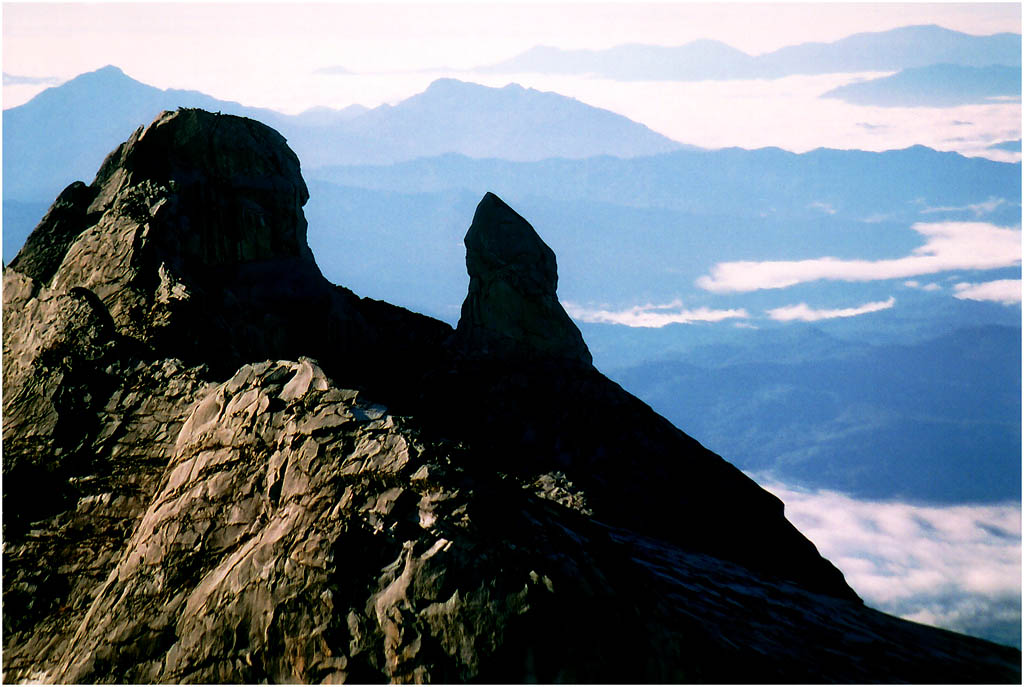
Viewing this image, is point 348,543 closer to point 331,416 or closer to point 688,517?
point 331,416

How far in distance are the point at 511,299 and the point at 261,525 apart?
19992 millimetres

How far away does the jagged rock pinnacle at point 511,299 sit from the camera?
A: 105ft

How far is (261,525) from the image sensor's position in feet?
42.9

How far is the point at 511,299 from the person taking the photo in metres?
32.3

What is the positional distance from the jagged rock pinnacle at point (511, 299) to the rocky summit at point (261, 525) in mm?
6583

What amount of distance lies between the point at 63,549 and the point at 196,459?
128 inches

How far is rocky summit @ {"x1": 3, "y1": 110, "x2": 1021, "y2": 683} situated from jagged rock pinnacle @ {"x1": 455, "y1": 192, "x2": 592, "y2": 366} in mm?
6583

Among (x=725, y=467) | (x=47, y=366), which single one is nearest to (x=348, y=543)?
(x=47, y=366)

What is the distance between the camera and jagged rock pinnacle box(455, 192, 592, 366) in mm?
32156

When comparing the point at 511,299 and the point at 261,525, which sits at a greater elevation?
the point at 511,299

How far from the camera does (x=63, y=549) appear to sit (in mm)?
15531

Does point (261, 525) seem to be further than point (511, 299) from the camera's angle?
No

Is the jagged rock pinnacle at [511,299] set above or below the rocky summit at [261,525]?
above

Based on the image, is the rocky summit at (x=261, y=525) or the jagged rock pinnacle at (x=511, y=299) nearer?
the rocky summit at (x=261, y=525)
